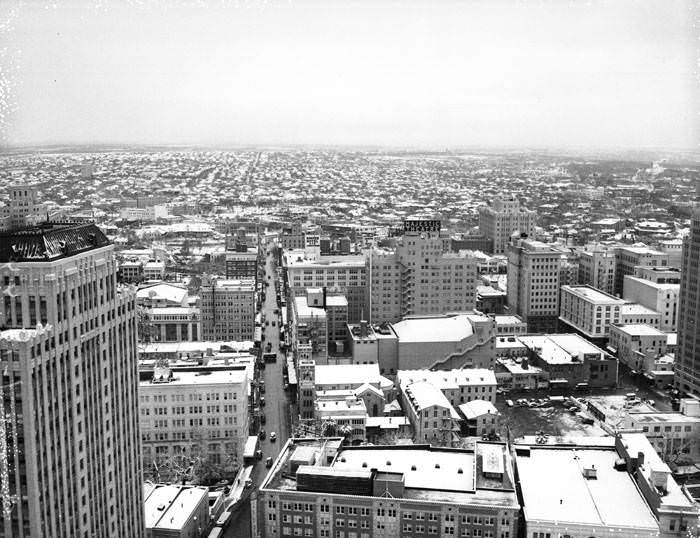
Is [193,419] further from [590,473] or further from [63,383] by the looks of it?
[590,473]

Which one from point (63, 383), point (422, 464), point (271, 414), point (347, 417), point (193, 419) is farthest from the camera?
point (271, 414)

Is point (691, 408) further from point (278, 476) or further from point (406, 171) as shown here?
point (406, 171)

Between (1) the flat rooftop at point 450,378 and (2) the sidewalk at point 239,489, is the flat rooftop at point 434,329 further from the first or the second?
(2) the sidewalk at point 239,489

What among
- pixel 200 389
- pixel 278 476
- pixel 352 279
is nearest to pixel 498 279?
pixel 352 279

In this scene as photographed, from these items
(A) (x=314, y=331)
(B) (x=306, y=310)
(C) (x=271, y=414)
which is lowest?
(C) (x=271, y=414)

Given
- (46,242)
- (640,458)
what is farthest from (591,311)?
(46,242)

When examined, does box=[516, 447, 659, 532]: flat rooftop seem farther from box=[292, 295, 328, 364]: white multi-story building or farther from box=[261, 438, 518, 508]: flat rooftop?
box=[292, 295, 328, 364]: white multi-story building

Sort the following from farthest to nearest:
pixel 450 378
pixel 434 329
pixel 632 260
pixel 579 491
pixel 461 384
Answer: pixel 632 260, pixel 434 329, pixel 450 378, pixel 461 384, pixel 579 491
